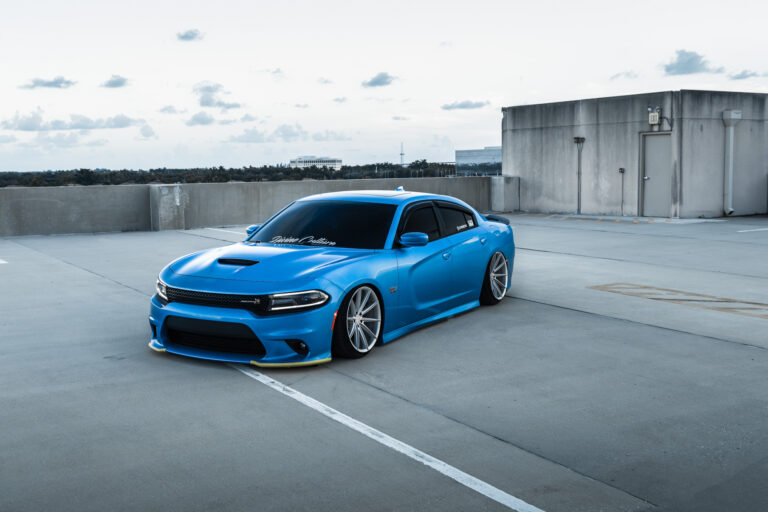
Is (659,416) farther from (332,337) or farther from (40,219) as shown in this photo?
(40,219)

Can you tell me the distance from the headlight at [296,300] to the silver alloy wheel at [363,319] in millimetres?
386

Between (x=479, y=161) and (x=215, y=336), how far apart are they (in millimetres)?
26027

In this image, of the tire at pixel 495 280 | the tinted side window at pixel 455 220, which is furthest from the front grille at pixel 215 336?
the tire at pixel 495 280

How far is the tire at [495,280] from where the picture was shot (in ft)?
30.2

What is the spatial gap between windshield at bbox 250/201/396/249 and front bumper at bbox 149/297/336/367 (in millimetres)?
1231

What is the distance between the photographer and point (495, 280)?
9.36 m

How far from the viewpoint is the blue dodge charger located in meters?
6.46

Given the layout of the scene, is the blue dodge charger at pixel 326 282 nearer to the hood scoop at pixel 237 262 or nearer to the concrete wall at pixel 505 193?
the hood scoop at pixel 237 262

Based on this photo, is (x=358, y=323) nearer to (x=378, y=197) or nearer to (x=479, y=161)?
(x=378, y=197)

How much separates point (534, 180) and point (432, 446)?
73.9 ft

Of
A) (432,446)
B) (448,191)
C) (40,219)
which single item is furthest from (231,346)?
(448,191)


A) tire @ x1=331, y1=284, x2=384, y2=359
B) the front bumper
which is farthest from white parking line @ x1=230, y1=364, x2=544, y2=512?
tire @ x1=331, y1=284, x2=384, y2=359

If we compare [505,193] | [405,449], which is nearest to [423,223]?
[405,449]

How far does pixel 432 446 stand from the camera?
15.9ft
